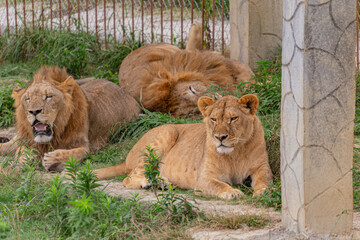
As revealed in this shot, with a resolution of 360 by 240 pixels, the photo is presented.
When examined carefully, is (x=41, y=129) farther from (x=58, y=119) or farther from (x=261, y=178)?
(x=261, y=178)

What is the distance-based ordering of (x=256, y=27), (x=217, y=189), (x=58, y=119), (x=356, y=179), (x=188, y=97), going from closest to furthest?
(x=217, y=189) → (x=356, y=179) → (x=58, y=119) → (x=188, y=97) → (x=256, y=27)

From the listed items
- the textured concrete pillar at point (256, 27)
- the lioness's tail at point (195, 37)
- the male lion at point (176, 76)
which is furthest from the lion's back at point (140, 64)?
the textured concrete pillar at point (256, 27)

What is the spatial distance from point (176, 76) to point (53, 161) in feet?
6.88

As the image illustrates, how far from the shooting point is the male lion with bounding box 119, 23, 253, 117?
740cm

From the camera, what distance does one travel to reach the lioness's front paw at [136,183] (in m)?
5.16

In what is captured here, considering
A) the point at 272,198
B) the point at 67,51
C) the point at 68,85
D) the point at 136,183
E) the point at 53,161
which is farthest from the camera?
the point at 67,51

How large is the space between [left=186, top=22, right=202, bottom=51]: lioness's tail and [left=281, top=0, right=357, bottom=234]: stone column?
506cm

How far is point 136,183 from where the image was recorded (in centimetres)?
518

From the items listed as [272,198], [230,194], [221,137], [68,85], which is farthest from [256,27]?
[272,198]

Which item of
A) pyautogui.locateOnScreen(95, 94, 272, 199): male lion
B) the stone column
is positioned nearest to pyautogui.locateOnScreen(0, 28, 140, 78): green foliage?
pyautogui.locateOnScreen(95, 94, 272, 199): male lion

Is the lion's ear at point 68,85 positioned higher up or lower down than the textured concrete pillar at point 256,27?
lower down

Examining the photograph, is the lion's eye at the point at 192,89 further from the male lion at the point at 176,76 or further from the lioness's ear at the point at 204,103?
the lioness's ear at the point at 204,103

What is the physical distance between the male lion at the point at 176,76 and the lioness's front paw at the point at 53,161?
159 centimetres

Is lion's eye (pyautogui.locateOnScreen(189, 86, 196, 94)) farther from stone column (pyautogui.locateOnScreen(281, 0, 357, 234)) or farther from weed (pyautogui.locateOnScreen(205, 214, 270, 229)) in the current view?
stone column (pyautogui.locateOnScreen(281, 0, 357, 234))
